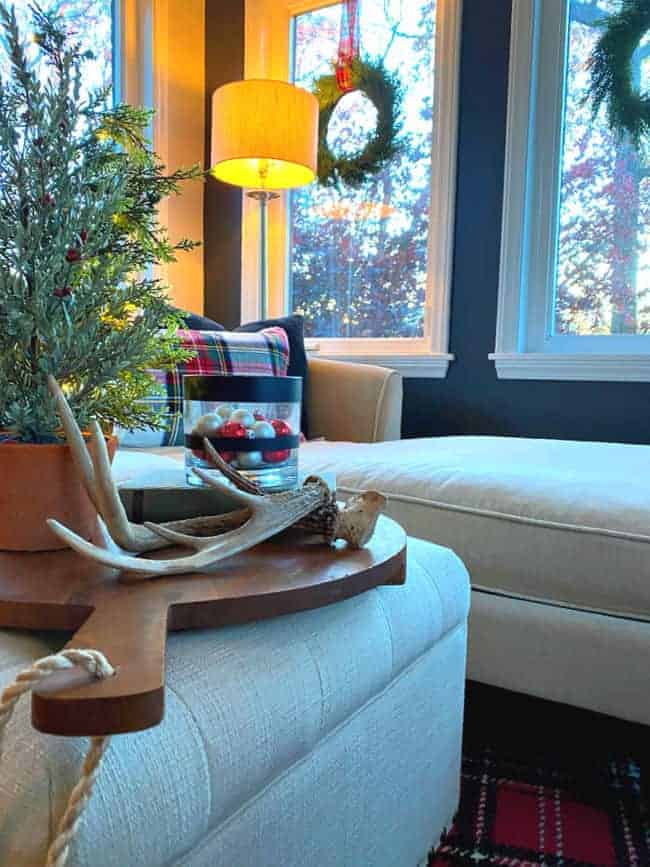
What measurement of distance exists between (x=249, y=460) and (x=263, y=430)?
0.04 metres

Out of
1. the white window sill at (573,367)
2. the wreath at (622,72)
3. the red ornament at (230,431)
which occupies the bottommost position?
the red ornament at (230,431)

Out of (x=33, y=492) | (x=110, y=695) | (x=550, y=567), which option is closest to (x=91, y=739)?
(x=110, y=695)

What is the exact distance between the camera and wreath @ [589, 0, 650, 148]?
206 cm

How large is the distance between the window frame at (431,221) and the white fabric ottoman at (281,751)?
1.75 meters

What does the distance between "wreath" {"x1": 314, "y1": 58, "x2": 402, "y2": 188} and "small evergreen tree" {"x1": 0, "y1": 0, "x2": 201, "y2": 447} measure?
2.05m

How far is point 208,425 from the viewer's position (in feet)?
2.31

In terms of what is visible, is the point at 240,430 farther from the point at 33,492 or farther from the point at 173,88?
the point at 173,88

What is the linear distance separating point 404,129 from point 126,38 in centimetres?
112

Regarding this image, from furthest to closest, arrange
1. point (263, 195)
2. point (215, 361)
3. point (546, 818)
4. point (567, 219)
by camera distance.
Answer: point (263, 195)
point (567, 219)
point (215, 361)
point (546, 818)

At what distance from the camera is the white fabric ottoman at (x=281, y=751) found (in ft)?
1.07

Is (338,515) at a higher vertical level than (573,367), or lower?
lower

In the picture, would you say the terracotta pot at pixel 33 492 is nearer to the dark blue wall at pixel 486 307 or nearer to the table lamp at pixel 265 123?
the table lamp at pixel 265 123

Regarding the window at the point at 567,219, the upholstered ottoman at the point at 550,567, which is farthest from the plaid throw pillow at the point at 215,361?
the window at the point at 567,219

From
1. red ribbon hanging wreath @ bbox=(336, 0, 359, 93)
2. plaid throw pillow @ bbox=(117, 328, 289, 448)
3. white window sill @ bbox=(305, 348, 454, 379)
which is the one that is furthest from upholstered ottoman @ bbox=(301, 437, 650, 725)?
red ribbon hanging wreath @ bbox=(336, 0, 359, 93)
